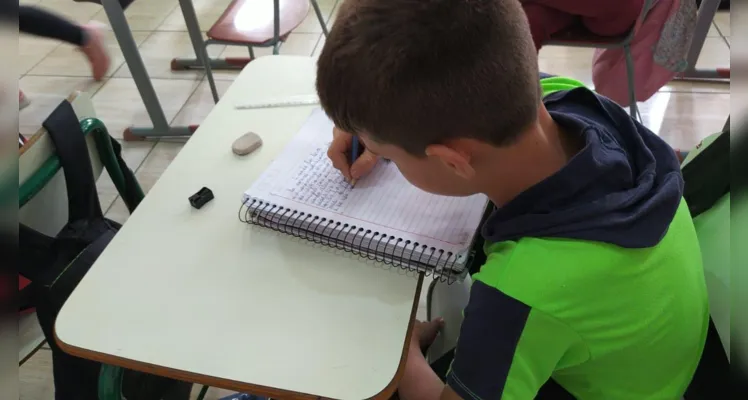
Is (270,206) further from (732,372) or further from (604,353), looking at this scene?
(732,372)

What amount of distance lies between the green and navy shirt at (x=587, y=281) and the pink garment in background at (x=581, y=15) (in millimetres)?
936

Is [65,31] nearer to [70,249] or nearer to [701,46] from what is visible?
[70,249]

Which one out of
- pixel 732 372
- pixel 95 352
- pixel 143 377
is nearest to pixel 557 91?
pixel 732 372

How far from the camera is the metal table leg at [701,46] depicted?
2.19 m

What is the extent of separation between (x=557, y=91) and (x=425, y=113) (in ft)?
1.08

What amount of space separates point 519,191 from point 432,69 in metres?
0.21

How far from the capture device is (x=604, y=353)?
65 cm

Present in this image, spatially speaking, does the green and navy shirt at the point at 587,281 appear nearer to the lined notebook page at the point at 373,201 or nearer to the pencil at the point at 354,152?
the lined notebook page at the point at 373,201

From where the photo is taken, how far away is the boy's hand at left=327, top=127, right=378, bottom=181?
824 mm

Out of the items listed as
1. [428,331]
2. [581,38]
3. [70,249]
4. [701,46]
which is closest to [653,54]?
[581,38]

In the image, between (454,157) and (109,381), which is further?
(109,381)

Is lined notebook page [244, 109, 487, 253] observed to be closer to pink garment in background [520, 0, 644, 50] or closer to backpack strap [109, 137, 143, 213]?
backpack strap [109, 137, 143, 213]

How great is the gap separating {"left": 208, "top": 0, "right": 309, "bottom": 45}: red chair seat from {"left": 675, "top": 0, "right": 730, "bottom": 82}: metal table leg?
1593 mm

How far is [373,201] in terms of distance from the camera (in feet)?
2.62
